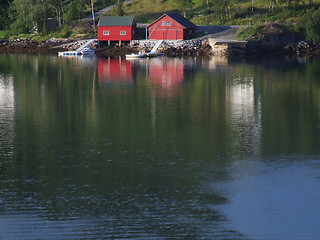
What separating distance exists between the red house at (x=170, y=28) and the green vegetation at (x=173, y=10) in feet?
27.6

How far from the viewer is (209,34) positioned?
105 m

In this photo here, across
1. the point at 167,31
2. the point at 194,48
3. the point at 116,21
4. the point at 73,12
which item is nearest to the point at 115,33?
the point at 116,21

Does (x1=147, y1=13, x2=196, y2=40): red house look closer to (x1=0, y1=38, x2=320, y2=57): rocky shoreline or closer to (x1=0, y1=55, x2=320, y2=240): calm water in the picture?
(x1=0, y1=38, x2=320, y2=57): rocky shoreline

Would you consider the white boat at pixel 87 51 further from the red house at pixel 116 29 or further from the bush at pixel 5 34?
the bush at pixel 5 34

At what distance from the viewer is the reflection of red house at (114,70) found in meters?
69.5

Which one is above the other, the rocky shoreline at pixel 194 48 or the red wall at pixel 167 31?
the red wall at pixel 167 31

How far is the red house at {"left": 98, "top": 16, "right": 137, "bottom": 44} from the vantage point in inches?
4161

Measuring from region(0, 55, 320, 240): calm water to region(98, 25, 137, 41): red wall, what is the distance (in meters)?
46.3

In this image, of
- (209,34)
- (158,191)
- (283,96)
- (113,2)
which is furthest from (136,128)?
(113,2)

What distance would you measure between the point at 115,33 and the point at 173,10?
20.1 m

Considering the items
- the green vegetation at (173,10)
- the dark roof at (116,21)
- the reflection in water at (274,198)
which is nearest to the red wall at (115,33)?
the dark roof at (116,21)

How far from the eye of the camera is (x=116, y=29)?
106m

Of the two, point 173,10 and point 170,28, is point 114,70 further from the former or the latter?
point 173,10

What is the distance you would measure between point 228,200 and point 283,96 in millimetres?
31113
